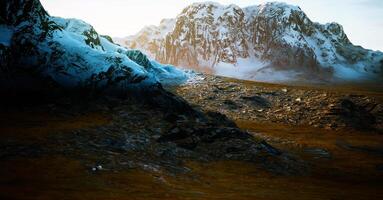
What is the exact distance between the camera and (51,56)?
236ft

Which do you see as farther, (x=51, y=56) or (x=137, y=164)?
(x=51, y=56)

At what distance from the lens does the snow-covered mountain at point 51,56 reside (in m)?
69.6

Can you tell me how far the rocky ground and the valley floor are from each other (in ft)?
40.9

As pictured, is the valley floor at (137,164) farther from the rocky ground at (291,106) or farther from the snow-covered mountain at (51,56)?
the rocky ground at (291,106)

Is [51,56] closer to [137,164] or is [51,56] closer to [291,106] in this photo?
[137,164]

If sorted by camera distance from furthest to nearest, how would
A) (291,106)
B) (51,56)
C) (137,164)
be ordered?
(291,106), (51,56), (137,164)

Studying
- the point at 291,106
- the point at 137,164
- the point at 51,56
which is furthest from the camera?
the point at 291,106

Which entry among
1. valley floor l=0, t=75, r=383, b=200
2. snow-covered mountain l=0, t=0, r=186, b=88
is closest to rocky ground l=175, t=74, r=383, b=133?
valley floor l=0, t=75, r=383, b=200

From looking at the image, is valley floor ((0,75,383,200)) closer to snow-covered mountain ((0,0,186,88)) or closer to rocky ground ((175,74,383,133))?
snow-covered mountain ((0,0,186,88))

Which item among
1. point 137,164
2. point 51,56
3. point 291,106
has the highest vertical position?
point 51,56

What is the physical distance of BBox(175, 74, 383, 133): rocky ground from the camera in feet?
361

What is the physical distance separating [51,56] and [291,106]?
72935mm

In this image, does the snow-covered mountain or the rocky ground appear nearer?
the snow-covered mountain

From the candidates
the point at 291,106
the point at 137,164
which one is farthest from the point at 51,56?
the point at 291,106
